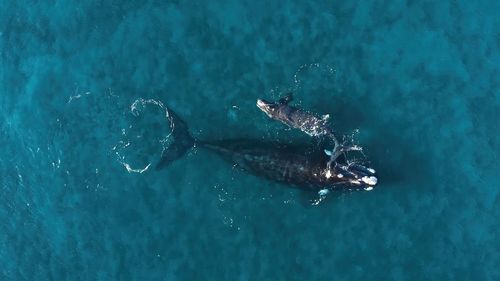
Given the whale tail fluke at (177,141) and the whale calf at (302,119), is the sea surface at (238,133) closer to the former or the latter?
the whale tail fluke at (177,141)

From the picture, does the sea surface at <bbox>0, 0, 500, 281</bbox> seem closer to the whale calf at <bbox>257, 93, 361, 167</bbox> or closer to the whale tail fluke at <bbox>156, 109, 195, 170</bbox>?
the whale tail fluke at <bbox>156, 109, 195, 170</bbox>

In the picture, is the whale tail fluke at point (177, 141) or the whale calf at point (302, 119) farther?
the whale tail fluke at point (177, 141)

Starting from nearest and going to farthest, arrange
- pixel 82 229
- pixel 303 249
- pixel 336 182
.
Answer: pixel 336 182
pixel 303 249
pixel 82 229

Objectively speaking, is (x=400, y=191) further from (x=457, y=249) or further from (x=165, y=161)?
(x=165, y=161)

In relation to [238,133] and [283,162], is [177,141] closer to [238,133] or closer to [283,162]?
[238,133]

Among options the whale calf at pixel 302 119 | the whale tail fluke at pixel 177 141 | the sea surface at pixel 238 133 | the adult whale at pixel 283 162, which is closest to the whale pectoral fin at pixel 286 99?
the whale calf at pixel 302 119

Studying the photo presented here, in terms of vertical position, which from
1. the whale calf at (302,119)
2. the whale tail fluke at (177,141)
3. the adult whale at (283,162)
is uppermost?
the whale calf at (302,119)

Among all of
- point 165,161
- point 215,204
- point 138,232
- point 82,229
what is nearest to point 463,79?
point 215,204
